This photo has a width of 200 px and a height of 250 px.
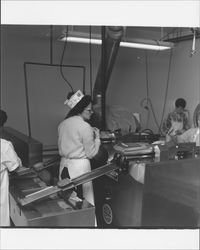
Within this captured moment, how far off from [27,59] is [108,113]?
0.50 metres

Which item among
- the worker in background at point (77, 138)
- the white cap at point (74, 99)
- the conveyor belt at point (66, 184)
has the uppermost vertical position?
the white cap at point (74, 99)

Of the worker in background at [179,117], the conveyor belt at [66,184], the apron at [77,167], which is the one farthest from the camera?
the worker in background at [179,117]

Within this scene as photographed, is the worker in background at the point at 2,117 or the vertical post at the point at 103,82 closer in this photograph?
the worker in background at the point at 2,117

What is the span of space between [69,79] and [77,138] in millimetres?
296

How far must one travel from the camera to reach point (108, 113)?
57.4 inches

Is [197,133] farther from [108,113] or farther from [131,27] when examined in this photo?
[131,27]

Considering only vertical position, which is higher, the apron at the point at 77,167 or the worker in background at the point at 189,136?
the worker in background at the point at 189,136

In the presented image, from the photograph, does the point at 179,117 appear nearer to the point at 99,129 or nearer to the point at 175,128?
the point at 175,128

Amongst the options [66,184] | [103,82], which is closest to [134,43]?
[103,82]

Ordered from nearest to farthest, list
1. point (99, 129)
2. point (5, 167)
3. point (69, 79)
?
point (5, 167)
point (69, 79)
point (99, 129)

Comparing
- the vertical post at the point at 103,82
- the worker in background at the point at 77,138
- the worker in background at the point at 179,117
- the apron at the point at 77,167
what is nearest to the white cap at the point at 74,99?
the worker in background at the point at 77,138

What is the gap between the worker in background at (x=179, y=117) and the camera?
144 cm

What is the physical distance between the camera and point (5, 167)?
3.80ft

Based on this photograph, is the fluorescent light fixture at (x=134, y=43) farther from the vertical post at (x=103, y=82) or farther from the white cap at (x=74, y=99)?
the white cap at (x=74, y=99)
